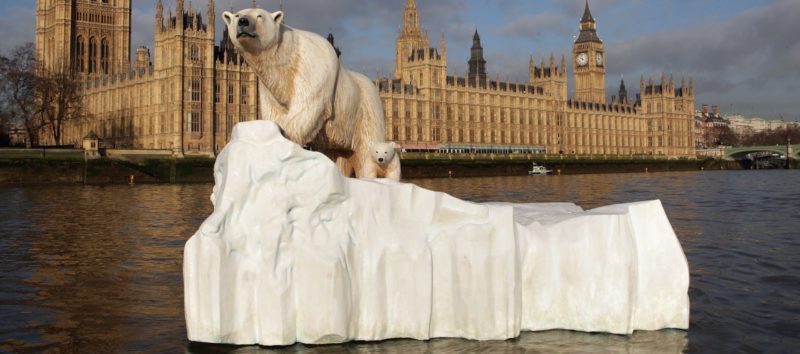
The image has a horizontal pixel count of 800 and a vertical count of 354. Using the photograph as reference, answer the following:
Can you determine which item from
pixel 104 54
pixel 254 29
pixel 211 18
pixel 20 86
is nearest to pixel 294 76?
pixel 254 29

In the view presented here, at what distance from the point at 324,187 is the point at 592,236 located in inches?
97.1

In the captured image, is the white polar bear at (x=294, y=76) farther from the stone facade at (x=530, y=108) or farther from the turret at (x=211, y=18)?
the stone facade at (x=530, y=108)

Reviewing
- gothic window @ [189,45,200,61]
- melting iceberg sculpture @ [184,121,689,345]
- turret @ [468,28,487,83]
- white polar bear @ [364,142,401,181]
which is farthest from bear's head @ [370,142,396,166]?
turret @ [468,28,487,83]

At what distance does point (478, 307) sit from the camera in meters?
6.44

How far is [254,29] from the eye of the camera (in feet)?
19.6

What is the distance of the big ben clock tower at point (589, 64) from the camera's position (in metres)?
125

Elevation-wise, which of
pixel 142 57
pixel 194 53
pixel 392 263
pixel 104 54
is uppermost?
pixel 104 54

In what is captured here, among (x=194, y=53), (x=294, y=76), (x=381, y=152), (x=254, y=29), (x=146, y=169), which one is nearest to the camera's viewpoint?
(x=254, y=29)

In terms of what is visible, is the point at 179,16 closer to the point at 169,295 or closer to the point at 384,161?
the point at 169,295

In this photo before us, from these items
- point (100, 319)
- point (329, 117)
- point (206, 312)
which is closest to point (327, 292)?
point (206, 312)

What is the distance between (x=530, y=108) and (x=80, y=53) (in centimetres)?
6031

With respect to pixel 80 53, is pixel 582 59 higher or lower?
higher

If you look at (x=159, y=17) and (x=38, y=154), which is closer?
(x=38, y=154)

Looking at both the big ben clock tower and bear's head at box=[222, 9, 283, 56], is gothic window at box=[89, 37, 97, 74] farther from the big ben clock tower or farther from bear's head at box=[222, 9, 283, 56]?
bear's head at box=[222, 9, 283, 56]
